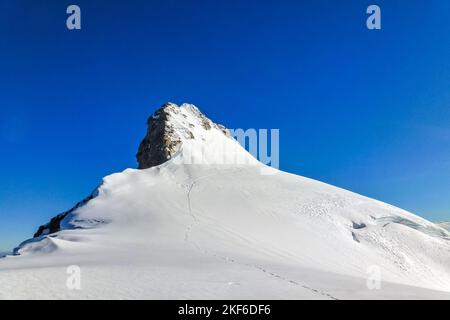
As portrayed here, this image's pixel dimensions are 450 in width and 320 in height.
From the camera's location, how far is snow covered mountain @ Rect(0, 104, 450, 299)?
40.3 ft

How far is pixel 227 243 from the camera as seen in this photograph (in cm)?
2391

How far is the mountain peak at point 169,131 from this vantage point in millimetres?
53656

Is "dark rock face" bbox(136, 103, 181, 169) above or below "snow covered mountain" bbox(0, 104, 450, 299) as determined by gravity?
above

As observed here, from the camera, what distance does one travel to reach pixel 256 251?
893 inches

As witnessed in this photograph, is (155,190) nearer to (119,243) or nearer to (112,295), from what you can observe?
(119,243)

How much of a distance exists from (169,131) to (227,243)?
34.1m

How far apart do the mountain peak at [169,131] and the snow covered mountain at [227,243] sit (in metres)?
4.93

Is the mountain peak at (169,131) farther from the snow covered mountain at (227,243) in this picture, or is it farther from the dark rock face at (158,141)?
the snow covered mountain at (227,243)

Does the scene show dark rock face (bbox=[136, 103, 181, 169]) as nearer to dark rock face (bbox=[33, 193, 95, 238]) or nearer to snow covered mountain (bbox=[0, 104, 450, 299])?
snow covered mountain (bbox=[0, 104, 450, 299])

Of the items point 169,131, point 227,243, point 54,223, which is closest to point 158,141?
point 169,131

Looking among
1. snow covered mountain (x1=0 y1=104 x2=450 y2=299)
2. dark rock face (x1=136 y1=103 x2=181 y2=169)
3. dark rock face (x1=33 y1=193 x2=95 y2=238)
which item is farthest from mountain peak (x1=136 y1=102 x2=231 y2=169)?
dark rock face (x1=33 y1=193 x2=95 y2=238)

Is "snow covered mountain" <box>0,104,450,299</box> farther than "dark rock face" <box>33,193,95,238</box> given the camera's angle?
No

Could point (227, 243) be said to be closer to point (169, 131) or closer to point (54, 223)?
point (54, 223)
